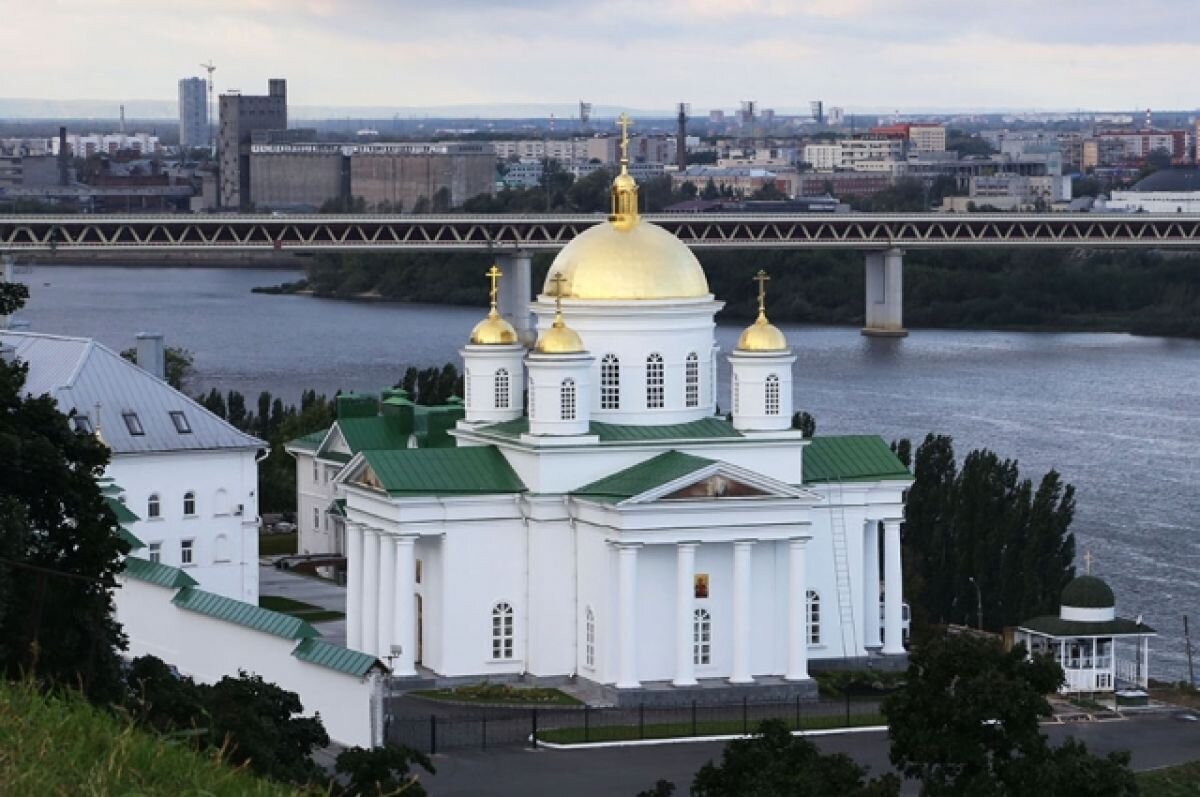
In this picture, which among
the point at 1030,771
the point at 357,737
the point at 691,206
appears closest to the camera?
the point at 1030,771

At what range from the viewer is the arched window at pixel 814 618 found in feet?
100.0

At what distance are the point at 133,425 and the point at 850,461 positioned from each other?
7.46 m

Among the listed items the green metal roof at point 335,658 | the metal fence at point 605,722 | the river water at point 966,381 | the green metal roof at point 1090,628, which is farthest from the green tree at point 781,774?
the river water at point 966,381

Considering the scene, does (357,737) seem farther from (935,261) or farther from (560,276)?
(935,261)

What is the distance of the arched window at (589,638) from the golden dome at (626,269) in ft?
10.4

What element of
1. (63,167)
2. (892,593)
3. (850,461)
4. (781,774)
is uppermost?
(63,167)

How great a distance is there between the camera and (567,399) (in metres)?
29.7

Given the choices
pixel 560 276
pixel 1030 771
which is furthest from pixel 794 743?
pixel 560 276

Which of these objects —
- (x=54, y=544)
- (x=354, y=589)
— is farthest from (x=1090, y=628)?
(x=54, y=544)

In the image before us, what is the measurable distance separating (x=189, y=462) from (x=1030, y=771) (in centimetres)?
1524

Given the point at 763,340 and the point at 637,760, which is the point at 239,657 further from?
the point at 763,340

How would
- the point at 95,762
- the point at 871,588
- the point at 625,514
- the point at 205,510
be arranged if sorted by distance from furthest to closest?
the point at 205,510 → the point at 871,588 → the point at 625,514 → the point at 95,762

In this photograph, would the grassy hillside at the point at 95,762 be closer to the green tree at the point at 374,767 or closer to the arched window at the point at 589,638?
the green tree at the point at 374,767

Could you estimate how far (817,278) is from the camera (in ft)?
304
